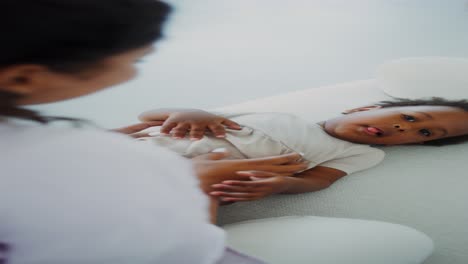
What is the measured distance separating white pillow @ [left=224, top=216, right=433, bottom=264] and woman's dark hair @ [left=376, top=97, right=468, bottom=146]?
0.49 feet

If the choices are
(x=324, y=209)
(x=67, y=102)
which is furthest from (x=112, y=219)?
(x=324, y=209)

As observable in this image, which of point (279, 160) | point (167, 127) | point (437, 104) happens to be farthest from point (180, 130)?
point (437, 104)

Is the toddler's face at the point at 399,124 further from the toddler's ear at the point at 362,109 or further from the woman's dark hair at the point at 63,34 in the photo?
the woman's dark hair at the point at 63,34

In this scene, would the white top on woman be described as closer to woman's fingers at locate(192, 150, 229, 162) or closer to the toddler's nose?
woman's fingers at locate(192, 150, 229, 162)

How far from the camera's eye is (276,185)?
581mm

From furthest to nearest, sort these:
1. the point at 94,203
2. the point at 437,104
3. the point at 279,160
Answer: the point at 437,104, the point at 279,160, the point at 94,203

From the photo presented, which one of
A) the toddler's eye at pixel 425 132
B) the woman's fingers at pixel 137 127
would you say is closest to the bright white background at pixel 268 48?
the woman's fingers at pixel 137 127

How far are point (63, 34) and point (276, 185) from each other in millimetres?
317

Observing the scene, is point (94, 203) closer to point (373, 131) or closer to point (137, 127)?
point (137, 127)

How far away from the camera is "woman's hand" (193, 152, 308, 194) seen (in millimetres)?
550

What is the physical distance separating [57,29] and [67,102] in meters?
0.09

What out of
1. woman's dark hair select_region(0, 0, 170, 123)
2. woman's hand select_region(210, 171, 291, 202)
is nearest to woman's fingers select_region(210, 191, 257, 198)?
woman's hand select_region(210, 171, 291, 202)

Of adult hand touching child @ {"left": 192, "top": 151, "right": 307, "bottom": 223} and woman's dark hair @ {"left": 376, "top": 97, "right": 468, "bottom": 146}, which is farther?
woman's dark hair @ {"left": 376, "top": 97, "right": 468, "bottom": 146}

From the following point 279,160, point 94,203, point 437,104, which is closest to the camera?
point 94,203
